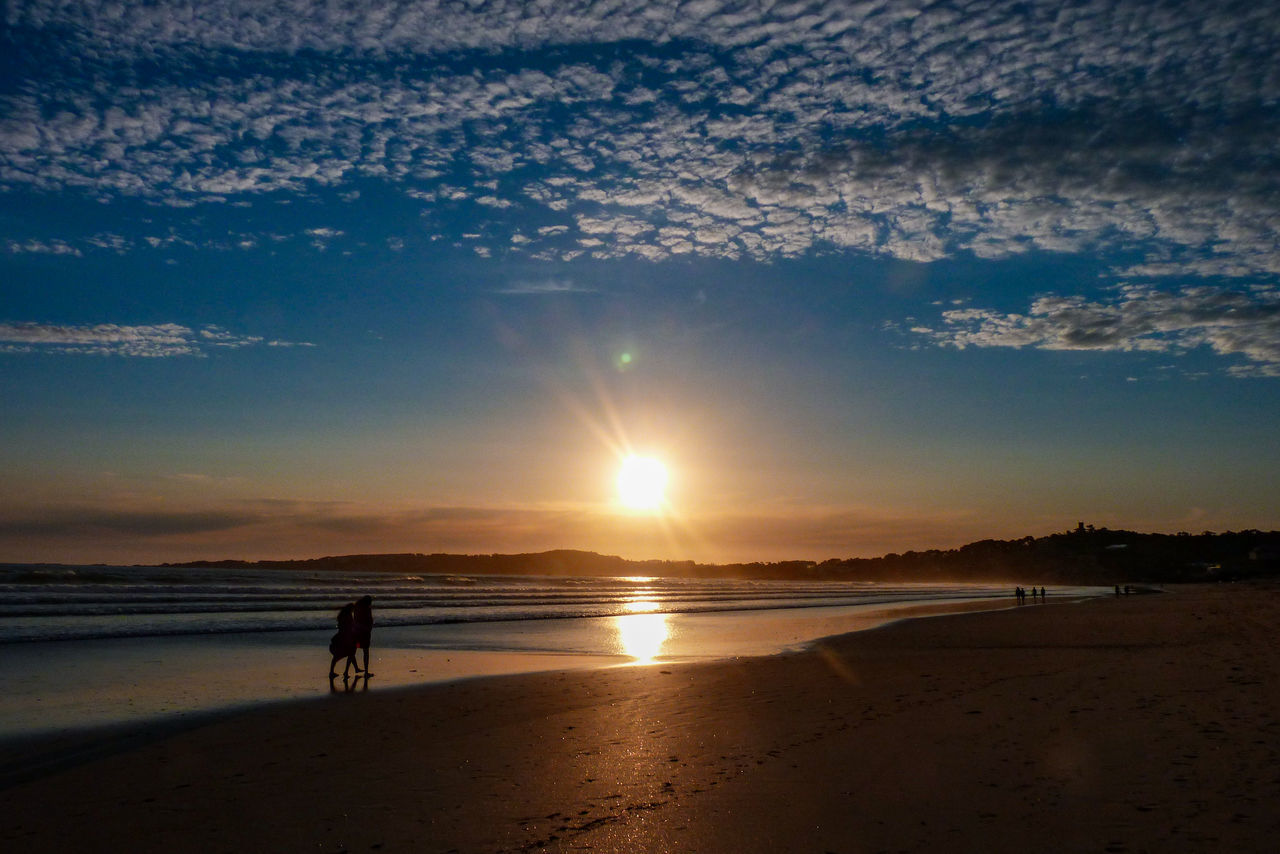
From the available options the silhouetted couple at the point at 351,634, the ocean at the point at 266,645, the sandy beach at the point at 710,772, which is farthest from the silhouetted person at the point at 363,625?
the sandy beach at the point at 710,772

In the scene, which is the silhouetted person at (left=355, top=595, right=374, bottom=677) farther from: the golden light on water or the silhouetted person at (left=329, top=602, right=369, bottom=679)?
the golden light on water

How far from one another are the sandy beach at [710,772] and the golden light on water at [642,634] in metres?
8.91

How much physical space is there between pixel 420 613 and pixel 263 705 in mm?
28642

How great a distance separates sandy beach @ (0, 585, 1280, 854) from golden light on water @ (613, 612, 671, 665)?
8912mm

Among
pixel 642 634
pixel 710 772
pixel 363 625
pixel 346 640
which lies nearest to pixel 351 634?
pixel 346 640

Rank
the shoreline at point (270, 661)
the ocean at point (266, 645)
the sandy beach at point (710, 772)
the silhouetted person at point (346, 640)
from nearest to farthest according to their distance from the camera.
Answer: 1. the sandy beach at point (710, 772)
2. the shoreline at point (270, 661)
3. the ocean at point (266, 645)
4. the silhouetted person at point (346, 640)

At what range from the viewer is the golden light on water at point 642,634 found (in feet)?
78.1

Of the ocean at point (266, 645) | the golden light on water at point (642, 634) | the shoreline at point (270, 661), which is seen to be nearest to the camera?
the shoreline at point (270, 661)

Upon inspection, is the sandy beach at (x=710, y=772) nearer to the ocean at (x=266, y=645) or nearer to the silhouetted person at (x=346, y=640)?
the ocean at (x=266, y=645)

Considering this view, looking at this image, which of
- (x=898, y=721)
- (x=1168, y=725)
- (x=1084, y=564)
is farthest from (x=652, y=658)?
(x=1084, y=564)

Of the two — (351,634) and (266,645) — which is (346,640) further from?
(266,645)

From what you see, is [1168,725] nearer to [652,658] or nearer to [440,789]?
[440,789]

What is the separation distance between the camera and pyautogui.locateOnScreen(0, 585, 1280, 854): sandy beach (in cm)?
646

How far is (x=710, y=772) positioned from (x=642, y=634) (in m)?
23.9
